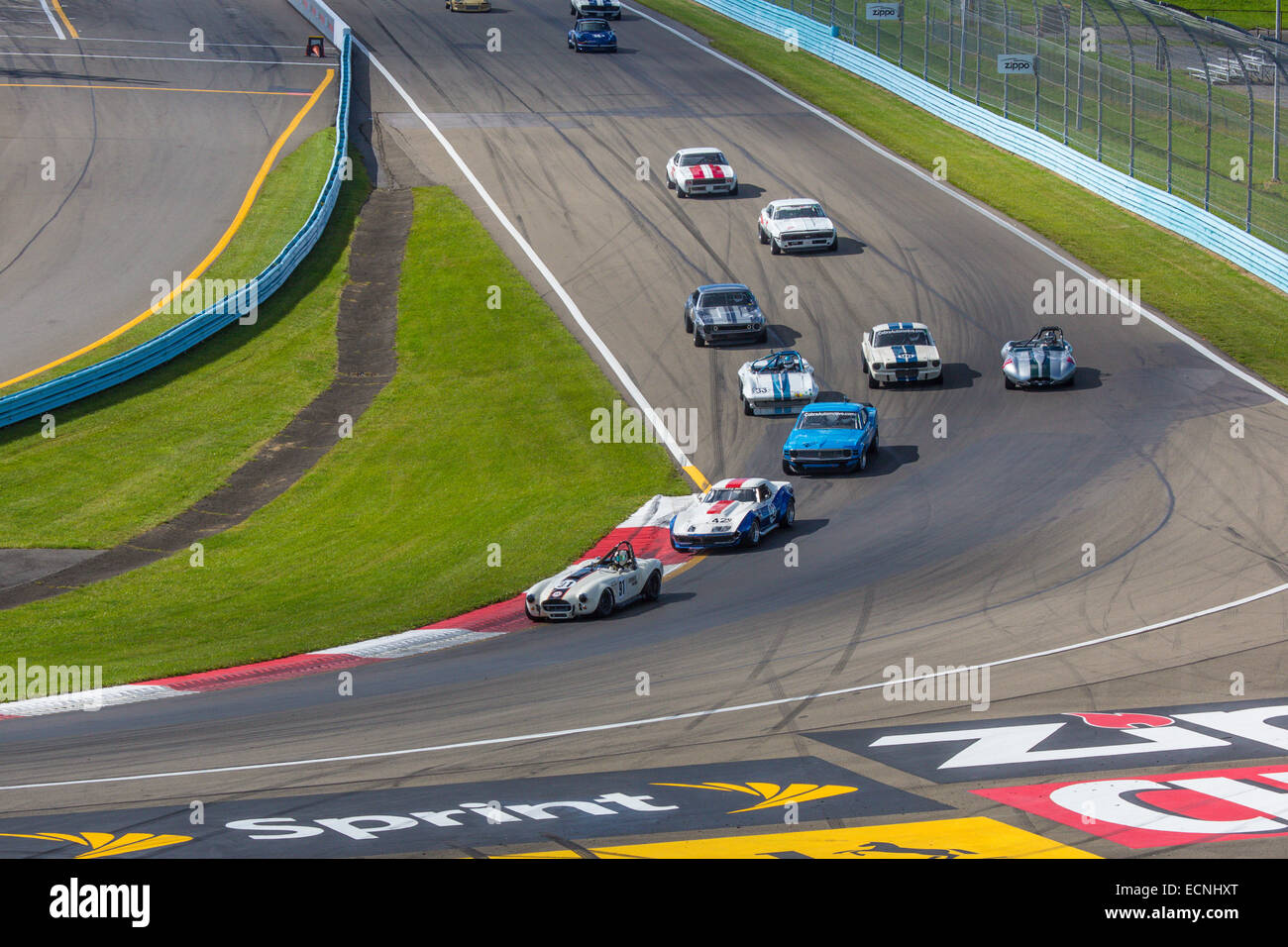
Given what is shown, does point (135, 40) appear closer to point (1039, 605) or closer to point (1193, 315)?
point (1193, 315)

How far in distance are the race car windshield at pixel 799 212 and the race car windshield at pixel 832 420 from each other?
14537 millimetres

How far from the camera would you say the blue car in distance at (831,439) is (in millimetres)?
27047

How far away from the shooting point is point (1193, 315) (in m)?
36.0

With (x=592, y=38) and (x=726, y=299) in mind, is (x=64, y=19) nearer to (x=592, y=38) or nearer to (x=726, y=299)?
(x=592, y=38)

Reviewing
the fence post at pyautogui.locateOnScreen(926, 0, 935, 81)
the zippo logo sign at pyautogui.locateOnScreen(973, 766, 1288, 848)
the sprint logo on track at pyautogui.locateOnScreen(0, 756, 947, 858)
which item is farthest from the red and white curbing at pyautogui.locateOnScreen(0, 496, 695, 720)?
the fence post at pyautogui.locateOnScreen(926, 0, 935, 81)

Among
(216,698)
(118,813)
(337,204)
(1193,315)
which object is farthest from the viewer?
(337,204)

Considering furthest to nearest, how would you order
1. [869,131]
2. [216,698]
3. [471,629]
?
1. [869,131]
2. [471,629]
3. [216,698]

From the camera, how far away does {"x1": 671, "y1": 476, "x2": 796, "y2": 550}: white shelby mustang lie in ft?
77.0

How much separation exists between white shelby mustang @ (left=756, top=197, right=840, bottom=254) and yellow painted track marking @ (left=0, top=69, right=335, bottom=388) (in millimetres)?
16363

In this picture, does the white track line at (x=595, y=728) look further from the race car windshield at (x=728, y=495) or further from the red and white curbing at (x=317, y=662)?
the race car windshield at (x=728, y=495)

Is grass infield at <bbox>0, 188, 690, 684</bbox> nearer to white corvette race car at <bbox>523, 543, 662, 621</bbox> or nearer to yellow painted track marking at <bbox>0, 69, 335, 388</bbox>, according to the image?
white corvette race car at <bbox>523, 543, 662, 621</bbox>

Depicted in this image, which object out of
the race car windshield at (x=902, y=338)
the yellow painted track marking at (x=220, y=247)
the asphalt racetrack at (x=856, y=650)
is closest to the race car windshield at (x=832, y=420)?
the asphalt racetrack at (x=856, y=650)

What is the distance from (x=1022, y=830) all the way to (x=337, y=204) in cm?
3954
